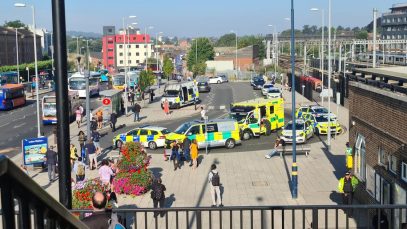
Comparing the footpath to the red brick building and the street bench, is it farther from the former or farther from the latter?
the red brick building

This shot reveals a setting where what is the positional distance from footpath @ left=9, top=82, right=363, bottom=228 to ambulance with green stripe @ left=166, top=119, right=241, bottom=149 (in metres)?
0.77

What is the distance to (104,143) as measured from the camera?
3412 centimetres

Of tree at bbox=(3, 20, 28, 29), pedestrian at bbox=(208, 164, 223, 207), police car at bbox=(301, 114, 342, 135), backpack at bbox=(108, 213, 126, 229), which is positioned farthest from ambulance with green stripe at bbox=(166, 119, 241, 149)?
tree at bbox=(3, 20, 28, 29)

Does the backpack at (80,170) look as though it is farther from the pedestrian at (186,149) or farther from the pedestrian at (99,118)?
the pedestrian at (99,118)

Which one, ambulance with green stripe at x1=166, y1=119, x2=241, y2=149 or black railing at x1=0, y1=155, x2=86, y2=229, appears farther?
ambulance with green stripe at x1=166, y1=119, x2=241, y2=149

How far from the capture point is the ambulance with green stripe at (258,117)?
35000mm

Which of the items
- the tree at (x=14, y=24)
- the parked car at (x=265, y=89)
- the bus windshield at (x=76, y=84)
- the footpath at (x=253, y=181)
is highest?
the tree at (x=14, y=24)

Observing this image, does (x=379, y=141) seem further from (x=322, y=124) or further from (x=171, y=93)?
(x=171, y=93)

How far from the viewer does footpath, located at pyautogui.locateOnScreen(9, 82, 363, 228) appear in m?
19.4

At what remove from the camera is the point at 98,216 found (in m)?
5.68

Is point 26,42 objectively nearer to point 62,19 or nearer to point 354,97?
point 354,97

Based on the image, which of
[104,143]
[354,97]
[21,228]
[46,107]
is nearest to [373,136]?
[354,97]

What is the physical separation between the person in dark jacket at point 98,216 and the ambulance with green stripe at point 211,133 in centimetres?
2420

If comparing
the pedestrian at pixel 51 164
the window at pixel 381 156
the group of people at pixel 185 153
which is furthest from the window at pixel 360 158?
the pedestrian at pixel 51 164
